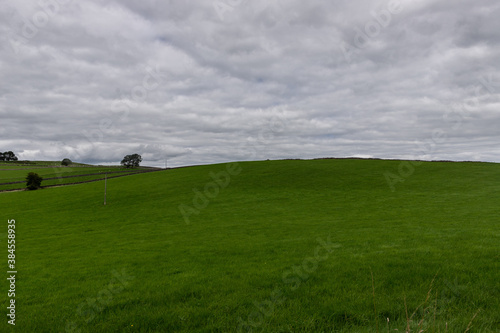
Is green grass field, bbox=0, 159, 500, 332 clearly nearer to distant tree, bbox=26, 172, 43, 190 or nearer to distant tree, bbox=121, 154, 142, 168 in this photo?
distant tree, bbox=26, 172, 43, 190

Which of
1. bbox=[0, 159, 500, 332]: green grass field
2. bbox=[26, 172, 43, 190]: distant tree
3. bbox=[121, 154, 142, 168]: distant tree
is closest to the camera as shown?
bbox=[0, 159, 500, 332]: green grass field

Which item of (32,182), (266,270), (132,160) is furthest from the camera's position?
(132,160)

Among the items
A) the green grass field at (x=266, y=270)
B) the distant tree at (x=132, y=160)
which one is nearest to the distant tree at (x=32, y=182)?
the green grass field at (x=266, y=270)

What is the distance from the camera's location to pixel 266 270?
11.4m

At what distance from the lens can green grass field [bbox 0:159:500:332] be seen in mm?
6969

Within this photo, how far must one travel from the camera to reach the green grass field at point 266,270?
697cm

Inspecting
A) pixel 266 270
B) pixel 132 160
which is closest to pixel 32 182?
pixel 132 160

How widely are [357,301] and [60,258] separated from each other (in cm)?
1858

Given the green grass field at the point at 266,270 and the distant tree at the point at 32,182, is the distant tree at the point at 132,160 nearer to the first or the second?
the distant tree at the point at 32,182

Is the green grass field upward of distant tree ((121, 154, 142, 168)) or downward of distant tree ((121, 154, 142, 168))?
downward

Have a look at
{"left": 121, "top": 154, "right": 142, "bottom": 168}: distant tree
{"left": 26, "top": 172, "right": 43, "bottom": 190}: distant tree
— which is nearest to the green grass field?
{"left": 26, "top": 172, "right": 43, "bottom": 190}: distant tree

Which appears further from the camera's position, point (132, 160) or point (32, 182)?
point (132, 160)

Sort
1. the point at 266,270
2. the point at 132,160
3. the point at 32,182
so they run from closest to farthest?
the point at 266,270 < the point at 32,182 < the point at 132,160

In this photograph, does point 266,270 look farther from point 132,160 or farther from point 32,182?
point 132,160
